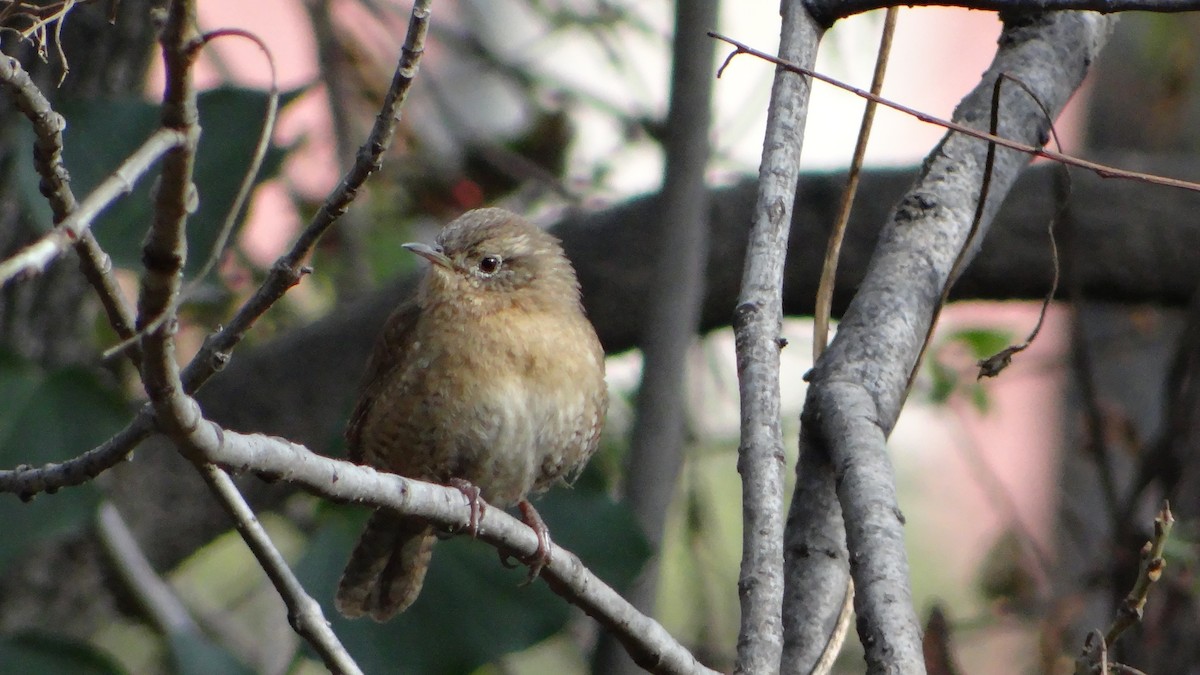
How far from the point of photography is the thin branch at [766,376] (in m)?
1.69

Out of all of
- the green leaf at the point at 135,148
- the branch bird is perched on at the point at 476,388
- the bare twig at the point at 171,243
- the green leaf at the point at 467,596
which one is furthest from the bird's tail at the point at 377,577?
the bare twig at the point at 171,243

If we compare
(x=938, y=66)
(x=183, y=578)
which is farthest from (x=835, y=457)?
(x=938, y=66)

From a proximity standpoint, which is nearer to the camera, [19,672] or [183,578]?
[19,672]

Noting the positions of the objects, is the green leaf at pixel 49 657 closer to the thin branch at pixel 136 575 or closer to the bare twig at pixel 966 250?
the thin branch at pixel 136 575

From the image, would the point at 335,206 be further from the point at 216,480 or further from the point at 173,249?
the point at 216,480

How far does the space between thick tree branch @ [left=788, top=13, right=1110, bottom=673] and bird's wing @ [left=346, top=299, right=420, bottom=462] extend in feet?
3.97

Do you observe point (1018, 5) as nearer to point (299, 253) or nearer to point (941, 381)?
point (299, 253)

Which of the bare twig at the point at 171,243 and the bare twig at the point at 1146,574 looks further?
the bare twig at the point at 1146,574

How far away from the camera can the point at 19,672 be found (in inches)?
137

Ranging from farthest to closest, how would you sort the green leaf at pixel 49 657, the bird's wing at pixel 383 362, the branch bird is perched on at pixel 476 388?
the green leaf at pixel 49 657 → the bird's wing at pixel 383 362 → the branch bird is perched on at pixel 476 388

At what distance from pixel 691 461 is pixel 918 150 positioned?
351 inches

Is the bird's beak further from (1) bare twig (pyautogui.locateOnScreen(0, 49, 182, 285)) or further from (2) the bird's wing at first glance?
Result: (1) bare twig (pyautogui.locateOnScreen(0, 49, 182, 285))

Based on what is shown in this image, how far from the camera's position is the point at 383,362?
10.2 feet

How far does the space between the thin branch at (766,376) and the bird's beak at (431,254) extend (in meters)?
1.31
